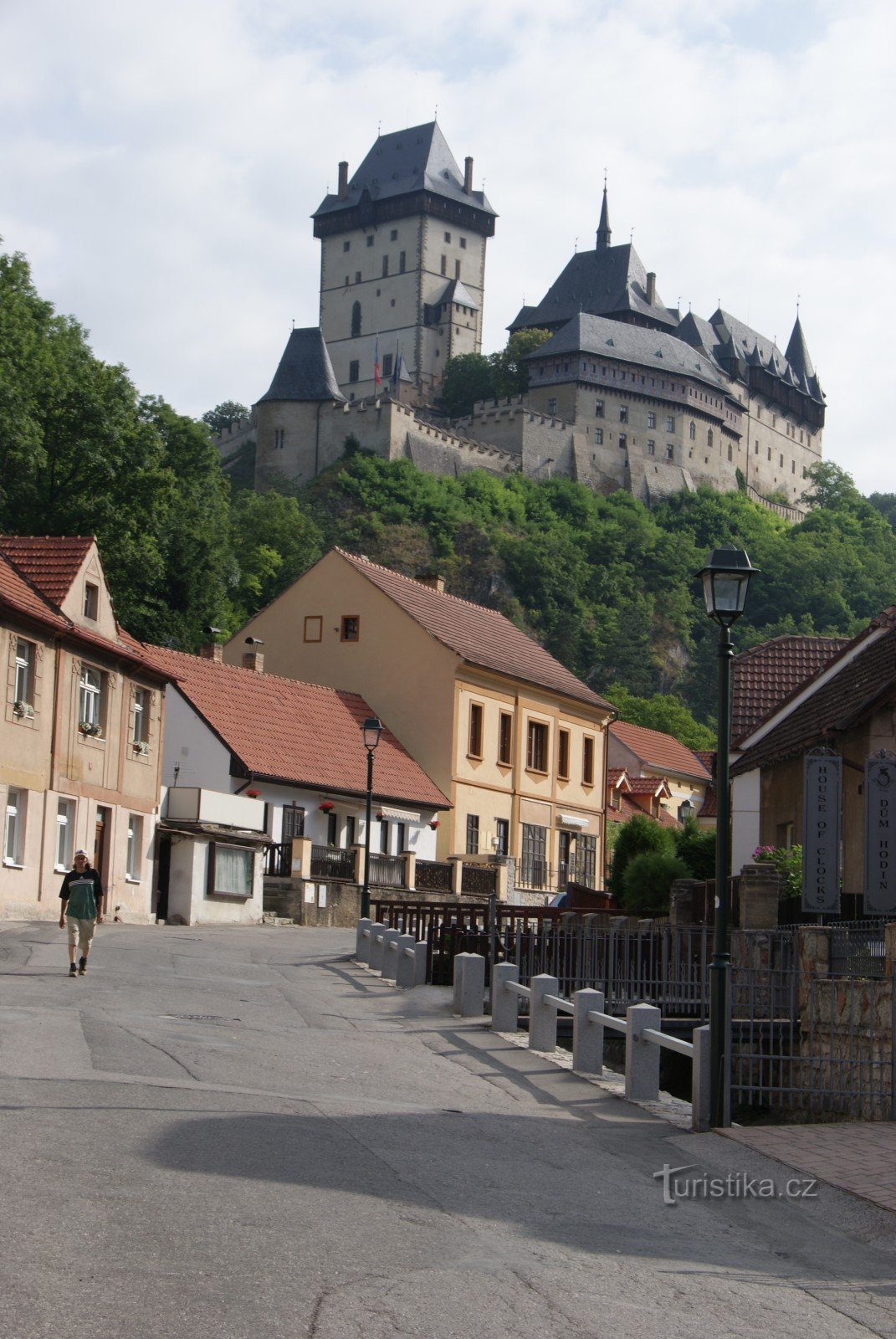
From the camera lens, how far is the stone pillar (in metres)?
21.5

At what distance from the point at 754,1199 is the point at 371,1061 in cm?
521

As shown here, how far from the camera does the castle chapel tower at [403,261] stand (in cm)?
14862

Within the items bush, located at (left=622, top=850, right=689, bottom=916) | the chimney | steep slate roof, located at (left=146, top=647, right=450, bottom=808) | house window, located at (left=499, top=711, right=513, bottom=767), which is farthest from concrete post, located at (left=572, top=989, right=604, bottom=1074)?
the chimney

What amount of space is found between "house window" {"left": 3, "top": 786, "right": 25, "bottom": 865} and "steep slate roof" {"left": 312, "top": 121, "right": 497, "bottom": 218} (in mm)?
127234

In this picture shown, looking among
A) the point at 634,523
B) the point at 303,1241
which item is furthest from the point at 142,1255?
the point at 634,523

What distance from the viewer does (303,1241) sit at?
744cm

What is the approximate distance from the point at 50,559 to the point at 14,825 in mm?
5870

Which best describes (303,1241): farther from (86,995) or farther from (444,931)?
(444,931)

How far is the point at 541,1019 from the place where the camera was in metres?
16.0

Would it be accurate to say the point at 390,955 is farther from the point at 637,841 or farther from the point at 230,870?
the point at 230,870

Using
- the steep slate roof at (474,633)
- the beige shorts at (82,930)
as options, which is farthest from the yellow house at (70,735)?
the steep slate roof at (474,633)

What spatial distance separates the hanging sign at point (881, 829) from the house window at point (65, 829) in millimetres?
15769

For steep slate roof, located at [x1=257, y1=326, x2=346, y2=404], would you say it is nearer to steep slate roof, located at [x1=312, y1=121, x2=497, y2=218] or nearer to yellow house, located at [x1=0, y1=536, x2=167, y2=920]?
steep slate roof, located at [x1=312, y1=121, x2=497, y2=218]

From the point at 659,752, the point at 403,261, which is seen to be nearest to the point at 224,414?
the point at 403,261
